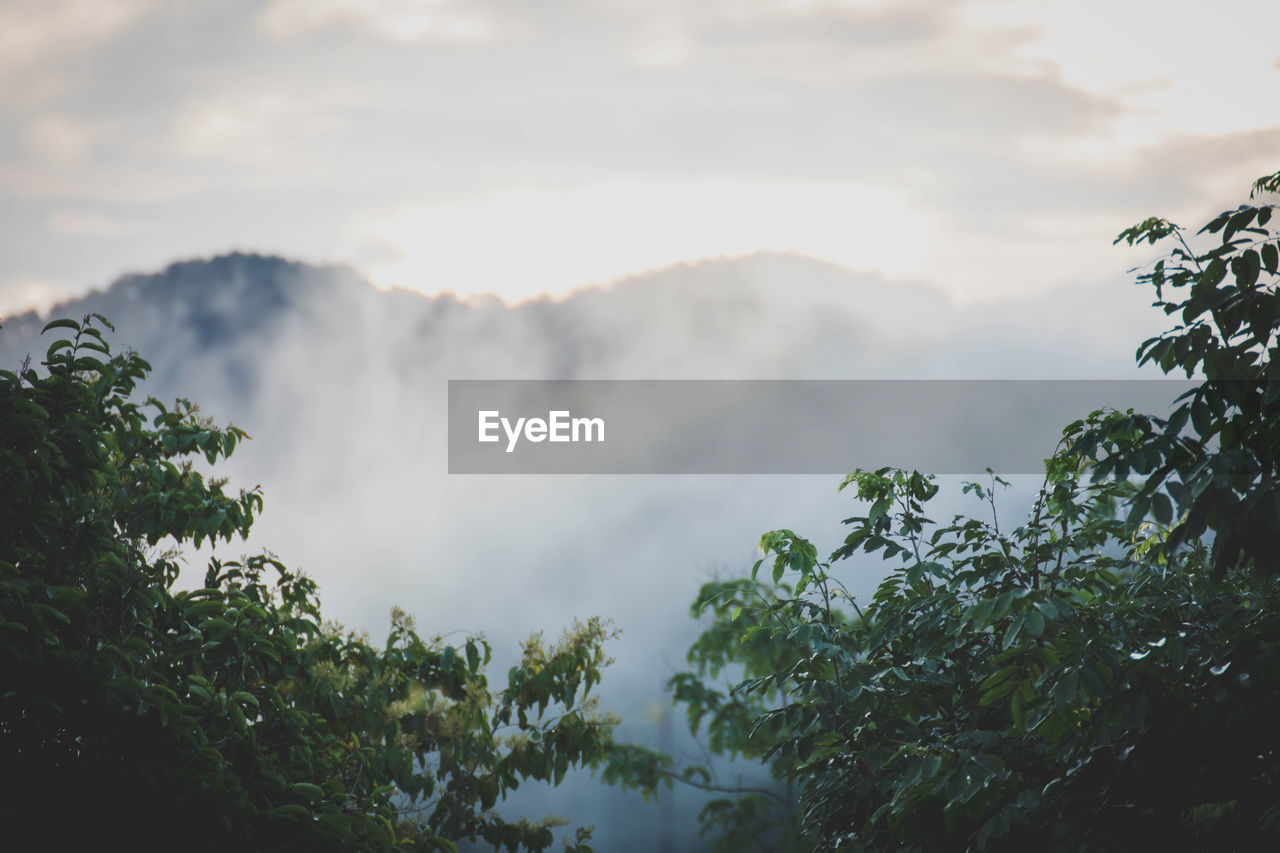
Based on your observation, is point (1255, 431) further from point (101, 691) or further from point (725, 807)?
point (725, 807)

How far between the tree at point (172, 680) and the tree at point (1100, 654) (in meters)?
1.48

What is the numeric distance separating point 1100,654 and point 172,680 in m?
2.74

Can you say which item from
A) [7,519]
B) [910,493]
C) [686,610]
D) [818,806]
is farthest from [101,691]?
[686,610]

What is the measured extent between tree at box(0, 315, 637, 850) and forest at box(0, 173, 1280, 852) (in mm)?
11

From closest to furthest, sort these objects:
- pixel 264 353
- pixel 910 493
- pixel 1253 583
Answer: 1. pixel 1253 583
2. pixel 910 493
3. pixel 264 353

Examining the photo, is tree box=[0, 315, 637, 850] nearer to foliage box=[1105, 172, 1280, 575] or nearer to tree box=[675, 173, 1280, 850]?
tree box=[675, 173, 1280, 850]

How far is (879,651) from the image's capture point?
125 inches

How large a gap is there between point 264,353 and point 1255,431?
7.16 meters

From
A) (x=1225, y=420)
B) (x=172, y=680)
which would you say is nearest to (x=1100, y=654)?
(x=1225, y=420)

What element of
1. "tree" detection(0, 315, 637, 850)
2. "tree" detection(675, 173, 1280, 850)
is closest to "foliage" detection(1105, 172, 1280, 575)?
"tree" detection(675, 173, 1280, 850)

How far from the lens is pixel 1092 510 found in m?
2.97

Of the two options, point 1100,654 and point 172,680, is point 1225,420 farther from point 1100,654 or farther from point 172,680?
point 172,680

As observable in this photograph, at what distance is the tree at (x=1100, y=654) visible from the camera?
6.63 ft

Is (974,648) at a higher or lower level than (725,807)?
higher
